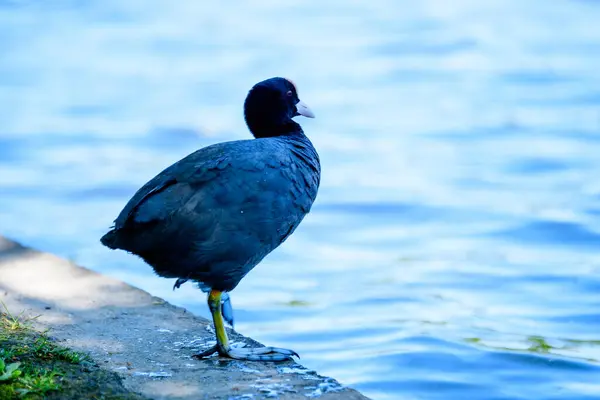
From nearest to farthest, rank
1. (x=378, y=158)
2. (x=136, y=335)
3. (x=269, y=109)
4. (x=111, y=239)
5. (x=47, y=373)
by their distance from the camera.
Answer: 1. (x=47, y=373)
2. (x=111, y=239)
3. (x=136, y=335)
4. (x=269, y=109)
5. (x=378, y=158)

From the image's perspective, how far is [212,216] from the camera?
4293 millimetres

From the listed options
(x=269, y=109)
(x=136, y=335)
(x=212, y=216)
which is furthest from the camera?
(x=269, y=109)

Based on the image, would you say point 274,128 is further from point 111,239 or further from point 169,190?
point 111,239

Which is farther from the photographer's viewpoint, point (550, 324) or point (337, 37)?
point (337, 37)

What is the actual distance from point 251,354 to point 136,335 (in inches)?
21.3

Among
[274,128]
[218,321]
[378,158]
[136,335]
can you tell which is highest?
[378,158]

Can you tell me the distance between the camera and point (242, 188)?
14.3ft

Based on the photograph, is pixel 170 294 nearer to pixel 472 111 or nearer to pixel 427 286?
pixel 427 286

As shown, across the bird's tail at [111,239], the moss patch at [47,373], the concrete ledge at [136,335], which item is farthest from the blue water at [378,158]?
the moss patch at [47,373]

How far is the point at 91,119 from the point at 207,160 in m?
6.33

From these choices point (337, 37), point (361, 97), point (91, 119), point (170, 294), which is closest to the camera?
point (170, 294)

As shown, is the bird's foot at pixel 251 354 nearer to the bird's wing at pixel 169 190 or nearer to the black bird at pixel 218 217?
the black bird at pixel 218 217

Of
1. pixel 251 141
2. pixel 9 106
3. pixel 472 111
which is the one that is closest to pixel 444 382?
pixel 251 141

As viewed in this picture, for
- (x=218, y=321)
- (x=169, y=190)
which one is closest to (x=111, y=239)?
(x=169, y=190)
